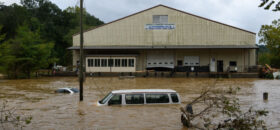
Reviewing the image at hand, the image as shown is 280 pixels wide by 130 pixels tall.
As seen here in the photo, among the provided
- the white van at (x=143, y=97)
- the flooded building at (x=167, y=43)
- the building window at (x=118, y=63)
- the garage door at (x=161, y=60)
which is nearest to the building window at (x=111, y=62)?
the flooded building at (x=167, y=43)

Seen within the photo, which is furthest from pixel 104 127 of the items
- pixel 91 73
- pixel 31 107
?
pixel 91 73

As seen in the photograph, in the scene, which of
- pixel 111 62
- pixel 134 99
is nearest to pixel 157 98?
pixel 134 99

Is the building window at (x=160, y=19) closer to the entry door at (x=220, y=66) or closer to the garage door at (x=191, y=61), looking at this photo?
the garage door at (x=191, y=61)

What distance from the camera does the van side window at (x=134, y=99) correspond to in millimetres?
13750

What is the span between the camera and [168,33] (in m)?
48.1

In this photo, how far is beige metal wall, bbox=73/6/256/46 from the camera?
154 feet

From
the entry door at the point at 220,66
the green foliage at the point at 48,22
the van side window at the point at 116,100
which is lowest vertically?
the van side window at the point at 116,100

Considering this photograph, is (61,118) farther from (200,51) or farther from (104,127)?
(200,51)

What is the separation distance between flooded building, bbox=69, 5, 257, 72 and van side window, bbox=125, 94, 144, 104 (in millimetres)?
33481

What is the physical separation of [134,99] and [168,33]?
116ft

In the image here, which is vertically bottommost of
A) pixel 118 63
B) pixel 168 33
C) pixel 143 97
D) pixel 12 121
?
pixel 12 121

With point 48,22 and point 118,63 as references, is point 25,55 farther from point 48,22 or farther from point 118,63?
point 48,22

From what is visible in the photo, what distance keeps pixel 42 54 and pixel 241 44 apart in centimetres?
3183

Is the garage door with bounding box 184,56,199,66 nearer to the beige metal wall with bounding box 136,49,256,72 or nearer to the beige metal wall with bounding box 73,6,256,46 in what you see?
the beige metal wall with bounding box 136,49,256,72
